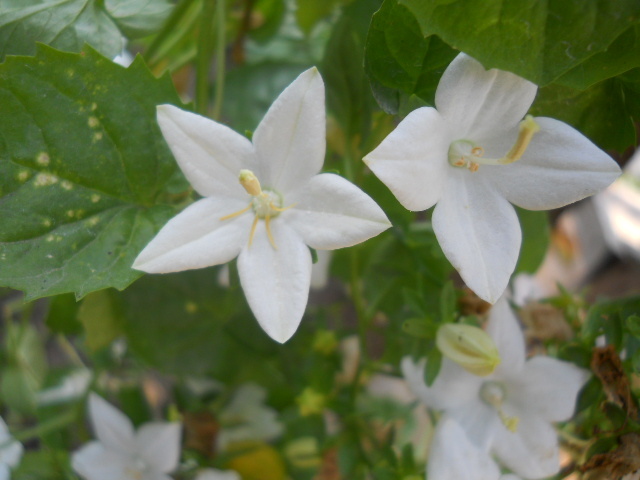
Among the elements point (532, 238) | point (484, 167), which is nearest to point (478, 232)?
point (484, 167)

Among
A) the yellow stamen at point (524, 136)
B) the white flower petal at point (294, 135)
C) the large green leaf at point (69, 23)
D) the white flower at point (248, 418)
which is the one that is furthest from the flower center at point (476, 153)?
the white flower at point (248, 418)

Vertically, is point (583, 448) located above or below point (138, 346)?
below

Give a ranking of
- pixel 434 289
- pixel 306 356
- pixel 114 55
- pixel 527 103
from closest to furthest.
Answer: pixel 527 103, pixel 114 55, pixel 434 289, pixel 306 356

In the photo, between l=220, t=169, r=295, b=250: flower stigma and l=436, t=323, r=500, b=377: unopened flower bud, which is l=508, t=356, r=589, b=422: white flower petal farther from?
l=220, t=169, r=295, b=250: flower stigma

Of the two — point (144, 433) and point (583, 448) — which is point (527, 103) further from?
point (144, 433)

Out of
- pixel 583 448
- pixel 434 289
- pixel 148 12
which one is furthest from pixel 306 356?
pixel 148 12
